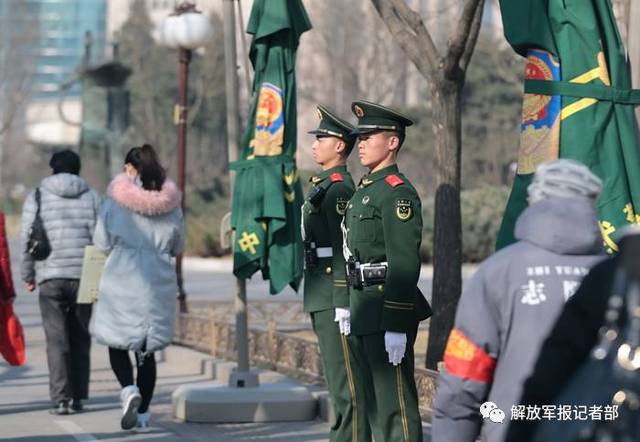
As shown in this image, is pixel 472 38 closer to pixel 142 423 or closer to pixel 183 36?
pixel 142 423

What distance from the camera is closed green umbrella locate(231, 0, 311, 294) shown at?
38.3ft

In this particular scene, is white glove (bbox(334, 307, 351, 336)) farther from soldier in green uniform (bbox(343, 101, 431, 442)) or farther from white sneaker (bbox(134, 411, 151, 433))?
white sneaker (bbox(134, 411, 151, 433))

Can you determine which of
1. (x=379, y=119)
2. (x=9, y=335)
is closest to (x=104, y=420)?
(x=9, y=335)

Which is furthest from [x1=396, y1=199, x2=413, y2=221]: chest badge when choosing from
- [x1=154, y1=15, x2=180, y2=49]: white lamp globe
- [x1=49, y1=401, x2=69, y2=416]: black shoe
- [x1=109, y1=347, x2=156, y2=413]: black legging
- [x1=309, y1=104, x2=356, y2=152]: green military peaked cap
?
[x1=154, y1=15, x2=180, y2=49]: white lamp globe

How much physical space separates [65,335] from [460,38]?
3618mm

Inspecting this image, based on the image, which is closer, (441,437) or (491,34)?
(441,437)

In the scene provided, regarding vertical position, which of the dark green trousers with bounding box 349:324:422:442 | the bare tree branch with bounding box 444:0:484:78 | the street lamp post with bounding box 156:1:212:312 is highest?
the street lamp post with bounding box 156:1:212:312

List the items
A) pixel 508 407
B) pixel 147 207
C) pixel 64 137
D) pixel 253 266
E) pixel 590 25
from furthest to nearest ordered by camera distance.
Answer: pixel 64 137 → pixel 253 266 → pixel 147 207 → pixel 590 25 → pixel 508 407

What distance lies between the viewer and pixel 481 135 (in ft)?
169

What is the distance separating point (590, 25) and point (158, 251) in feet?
13.7

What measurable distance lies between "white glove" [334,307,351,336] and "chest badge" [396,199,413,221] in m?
1.00

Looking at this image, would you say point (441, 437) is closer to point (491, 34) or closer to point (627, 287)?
point (627, 287)

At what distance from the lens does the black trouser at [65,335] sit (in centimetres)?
1189

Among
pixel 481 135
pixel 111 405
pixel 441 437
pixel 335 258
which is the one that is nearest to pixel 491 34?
pixel 481 135
